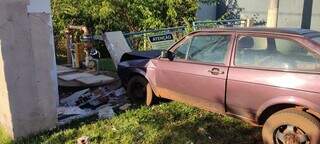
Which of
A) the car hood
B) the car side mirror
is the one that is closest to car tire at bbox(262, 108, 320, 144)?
the car side mirror

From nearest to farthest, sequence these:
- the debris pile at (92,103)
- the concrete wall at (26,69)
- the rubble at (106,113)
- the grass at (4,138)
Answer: the concrete wall at (26,69)
the grass at (4,138)
the rubble at (106,113)
the debris pile at (92,103)

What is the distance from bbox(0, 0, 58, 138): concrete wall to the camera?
5.16m

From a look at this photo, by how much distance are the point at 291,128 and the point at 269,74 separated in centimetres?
68

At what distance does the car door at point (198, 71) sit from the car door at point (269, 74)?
175 millimetres

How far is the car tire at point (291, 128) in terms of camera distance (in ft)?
14.5

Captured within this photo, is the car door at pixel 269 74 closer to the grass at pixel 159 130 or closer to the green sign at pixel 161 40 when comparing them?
the grass at pixel 159 130

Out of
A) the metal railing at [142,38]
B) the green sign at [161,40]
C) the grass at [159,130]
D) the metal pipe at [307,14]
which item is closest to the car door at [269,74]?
the grass at [159,130]

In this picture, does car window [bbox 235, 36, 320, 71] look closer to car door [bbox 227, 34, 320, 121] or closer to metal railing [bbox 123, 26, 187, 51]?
car door [bbox 227, 34, 320, 121]

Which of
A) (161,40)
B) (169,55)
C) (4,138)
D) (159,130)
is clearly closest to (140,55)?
(169,55)

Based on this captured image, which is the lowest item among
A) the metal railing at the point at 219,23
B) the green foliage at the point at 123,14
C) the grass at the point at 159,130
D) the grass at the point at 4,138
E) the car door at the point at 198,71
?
the grass at the point at 4,138

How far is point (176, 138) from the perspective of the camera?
5262mm

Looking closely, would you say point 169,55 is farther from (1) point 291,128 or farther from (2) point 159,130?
(1) point 291,128

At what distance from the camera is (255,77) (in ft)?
16.0

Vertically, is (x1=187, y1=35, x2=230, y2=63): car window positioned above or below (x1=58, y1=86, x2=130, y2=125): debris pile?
above
